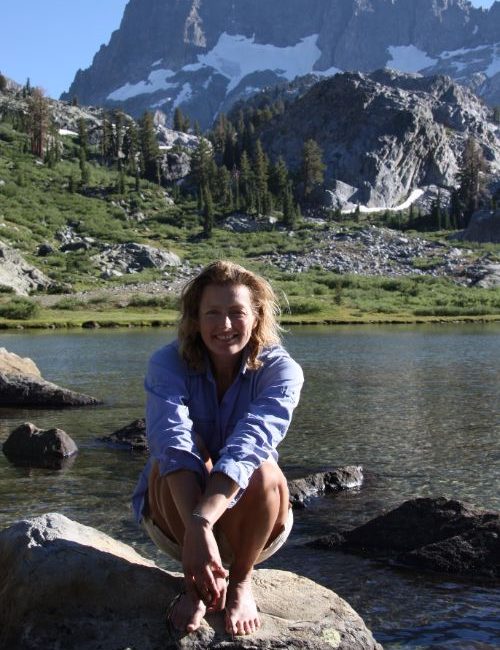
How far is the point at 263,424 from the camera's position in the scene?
18.8 ft

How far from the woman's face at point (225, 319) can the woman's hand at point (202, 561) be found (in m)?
1.56

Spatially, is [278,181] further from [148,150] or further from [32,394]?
[32,394]

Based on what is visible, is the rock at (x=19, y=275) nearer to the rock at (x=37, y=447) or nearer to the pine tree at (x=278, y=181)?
the rock at (x=37, y=447)

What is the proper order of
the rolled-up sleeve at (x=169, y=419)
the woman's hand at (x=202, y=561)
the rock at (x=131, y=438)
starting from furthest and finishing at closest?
the rock at (x=131, y=438) → the rolled-up sleeve at (x=169, y=419) → the woman's hand at (x=202, y=561)

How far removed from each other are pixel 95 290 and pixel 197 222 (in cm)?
6311

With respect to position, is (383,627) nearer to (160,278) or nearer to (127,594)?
(127,594)

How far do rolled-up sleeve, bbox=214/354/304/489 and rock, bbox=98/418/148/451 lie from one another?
33.8 ft

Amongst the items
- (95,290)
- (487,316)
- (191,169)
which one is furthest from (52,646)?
(191,169)

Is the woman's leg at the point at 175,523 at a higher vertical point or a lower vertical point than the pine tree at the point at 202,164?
lower

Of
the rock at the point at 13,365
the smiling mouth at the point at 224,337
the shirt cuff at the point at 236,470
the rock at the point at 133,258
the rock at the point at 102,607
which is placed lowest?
the rock at the point at 13,365

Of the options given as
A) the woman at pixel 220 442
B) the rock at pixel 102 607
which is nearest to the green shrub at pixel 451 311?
the woman at pixel 220 442

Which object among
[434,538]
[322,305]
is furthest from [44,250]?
[434,538]

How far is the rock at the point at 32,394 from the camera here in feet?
74.0

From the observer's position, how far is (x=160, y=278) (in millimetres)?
96875
